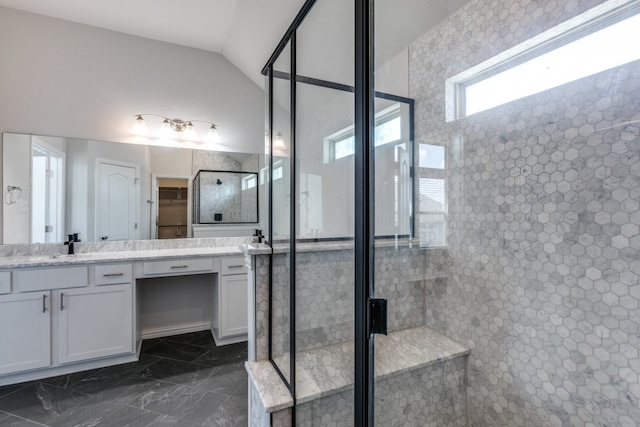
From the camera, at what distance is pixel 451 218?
6.10 feet

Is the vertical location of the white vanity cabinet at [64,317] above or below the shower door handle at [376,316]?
below

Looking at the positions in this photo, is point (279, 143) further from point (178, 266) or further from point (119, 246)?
A: point (119, 246)

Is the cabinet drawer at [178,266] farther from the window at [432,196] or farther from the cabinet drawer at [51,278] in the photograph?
the window at [432,196]

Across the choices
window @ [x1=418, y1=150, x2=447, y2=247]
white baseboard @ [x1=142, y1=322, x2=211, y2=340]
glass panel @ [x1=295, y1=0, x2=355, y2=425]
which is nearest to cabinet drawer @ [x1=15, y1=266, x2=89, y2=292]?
white baseboard @ [x1=142, y1=322, x2=211, y2=340]

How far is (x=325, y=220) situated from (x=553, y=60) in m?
1.34

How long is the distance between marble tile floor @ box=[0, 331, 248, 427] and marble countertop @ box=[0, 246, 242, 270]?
86 cm

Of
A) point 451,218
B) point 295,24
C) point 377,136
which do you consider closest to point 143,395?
point 377,136

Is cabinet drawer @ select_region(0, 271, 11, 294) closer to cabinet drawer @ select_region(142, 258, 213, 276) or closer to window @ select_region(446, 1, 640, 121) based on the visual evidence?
cabinet drawer @ select_region(142, 258, 213, 276)

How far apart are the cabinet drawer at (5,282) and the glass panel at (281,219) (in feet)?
6.51

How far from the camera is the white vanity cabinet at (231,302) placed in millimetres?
2760

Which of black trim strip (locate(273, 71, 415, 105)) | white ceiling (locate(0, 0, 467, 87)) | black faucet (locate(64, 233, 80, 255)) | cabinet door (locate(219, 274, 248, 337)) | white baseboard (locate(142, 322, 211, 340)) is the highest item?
white ceiling (locate(0, 0, 467, 87))

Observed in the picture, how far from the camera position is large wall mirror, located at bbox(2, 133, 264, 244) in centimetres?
249

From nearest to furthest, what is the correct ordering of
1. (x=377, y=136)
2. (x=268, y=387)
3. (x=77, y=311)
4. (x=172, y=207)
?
(x=377, y=136)
(x=268, y=387)
(x=77, y=311)
(x=172, y=207)

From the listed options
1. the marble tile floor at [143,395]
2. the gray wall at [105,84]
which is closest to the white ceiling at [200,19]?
the gray wall at [105,84]
